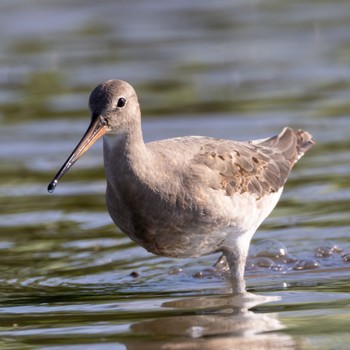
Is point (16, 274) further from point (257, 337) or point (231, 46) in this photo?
point (231, 46)

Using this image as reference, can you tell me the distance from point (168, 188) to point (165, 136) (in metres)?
5.22

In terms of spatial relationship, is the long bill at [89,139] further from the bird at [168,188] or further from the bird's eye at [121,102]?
the bird's eye at [121,102]

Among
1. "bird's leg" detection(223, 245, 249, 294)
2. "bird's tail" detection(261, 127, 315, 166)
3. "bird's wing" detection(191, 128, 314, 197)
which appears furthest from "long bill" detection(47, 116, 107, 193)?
"bird's tail" detection(261, 127, 315, 166)

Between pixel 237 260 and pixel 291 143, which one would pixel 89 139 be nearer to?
pixel 237 260

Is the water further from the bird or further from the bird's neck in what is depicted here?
the bird's neck

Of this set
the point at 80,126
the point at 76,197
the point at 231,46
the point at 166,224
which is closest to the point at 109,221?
the point at 76,197

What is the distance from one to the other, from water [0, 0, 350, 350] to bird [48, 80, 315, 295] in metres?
0.38

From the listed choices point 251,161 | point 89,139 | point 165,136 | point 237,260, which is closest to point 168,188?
point 89,139

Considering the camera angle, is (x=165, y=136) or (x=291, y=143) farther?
(x=165, y=136)

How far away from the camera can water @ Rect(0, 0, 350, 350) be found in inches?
335

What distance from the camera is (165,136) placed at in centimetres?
1470

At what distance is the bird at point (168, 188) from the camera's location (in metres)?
9.44

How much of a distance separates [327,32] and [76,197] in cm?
886

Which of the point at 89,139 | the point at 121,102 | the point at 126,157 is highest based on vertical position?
the point at 121,102
